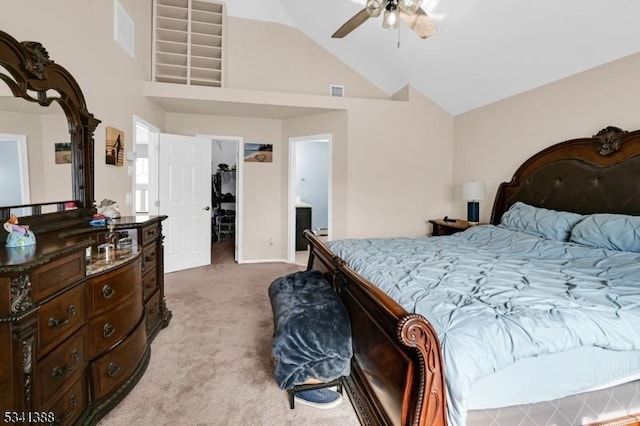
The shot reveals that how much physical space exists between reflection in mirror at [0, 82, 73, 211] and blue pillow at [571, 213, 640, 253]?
3868 mm

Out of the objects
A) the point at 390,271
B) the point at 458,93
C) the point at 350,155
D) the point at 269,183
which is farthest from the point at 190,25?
the point at 390,271

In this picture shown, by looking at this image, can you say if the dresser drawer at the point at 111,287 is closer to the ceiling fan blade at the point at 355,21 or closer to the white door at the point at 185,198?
the ceiling fan blade at the point at 355,21

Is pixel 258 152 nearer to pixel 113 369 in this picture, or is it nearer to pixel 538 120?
pixel 538 120

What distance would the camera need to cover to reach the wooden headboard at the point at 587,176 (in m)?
2.71

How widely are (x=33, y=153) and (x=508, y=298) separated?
2.75 m

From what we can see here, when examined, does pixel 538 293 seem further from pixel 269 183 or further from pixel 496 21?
pixel 269 183

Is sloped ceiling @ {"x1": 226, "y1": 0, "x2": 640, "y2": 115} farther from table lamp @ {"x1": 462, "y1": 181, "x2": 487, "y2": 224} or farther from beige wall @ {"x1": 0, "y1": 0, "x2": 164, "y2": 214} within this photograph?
beige wall @ {"x1": 0, "y1": 0, "x2": 164, "y2": 214}

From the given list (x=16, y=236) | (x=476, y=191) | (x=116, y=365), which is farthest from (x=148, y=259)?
(x=476, y=191)

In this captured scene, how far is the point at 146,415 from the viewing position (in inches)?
73.4

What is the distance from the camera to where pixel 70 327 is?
1.59m

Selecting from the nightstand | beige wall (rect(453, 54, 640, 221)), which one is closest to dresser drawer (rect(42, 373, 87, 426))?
the nightstand

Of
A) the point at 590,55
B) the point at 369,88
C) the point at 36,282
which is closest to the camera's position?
the point at 36,282

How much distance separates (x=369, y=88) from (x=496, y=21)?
238 cm

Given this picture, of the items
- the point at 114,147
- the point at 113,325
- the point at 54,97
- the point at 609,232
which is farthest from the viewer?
the point at 114,147
